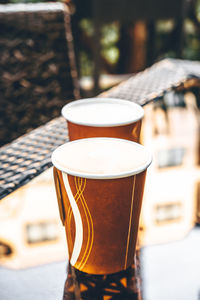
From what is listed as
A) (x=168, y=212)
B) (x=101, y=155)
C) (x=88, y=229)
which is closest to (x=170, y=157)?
(x=168, y=212)

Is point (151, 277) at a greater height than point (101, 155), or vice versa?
point (101, 155)

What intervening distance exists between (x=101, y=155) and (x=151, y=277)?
0.27m

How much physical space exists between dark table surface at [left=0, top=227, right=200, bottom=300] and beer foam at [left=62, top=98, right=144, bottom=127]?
1.10 feet

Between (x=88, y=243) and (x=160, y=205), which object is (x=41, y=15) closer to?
(x=160, y=205)

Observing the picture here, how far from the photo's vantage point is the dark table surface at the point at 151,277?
1.95 feet

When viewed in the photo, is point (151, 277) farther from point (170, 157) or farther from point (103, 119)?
point (170, 157)

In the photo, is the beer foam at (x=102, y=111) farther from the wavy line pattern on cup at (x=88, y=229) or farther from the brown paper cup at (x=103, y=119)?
the wavy line pattern on cup at (x=88, y=229)

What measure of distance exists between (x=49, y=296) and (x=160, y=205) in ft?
1.34

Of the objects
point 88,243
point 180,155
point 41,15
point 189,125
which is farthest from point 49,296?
point 41,15

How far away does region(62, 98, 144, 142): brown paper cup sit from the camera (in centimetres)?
78

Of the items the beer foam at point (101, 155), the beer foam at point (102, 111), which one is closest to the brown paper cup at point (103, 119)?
the beer foam at point (102, 111)

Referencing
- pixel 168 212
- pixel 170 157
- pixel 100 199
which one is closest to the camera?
pixel 100 199

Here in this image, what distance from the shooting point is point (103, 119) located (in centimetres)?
87

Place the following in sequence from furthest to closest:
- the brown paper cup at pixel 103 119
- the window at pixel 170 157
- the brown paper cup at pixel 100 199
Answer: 1. the window at pixel 170 157
2. the brown paper cup at pixel 103 119
3. the brown paper cup at pixel 100 199
